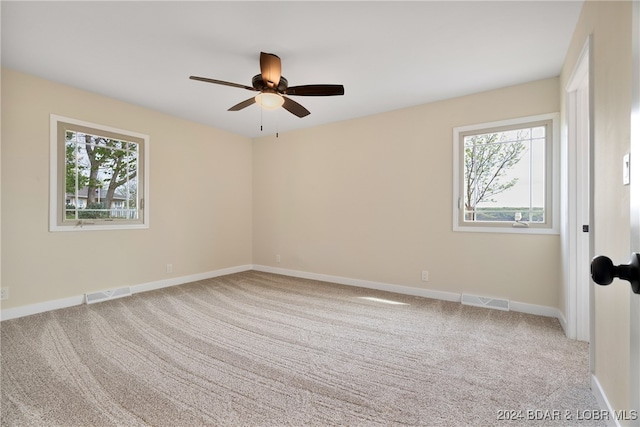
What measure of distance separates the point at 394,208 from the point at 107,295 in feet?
13.1

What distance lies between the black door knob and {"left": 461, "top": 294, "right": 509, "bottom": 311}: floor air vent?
3.23 meters

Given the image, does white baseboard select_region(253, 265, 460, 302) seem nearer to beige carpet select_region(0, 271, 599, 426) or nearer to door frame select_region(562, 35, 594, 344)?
beige carpet select_region(0, 271, 599, 426)

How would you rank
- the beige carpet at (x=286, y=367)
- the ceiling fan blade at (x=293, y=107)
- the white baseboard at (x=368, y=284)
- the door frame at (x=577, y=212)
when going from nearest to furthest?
the beige carpet at (x=286, y=367) → the door frame at (x=577, y=212) → the ceiling fan blade at (x=293, y=107) → the white baseboard at (x=368, y=284)

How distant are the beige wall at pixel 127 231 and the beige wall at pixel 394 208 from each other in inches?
25.8

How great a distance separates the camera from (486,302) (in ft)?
11.3

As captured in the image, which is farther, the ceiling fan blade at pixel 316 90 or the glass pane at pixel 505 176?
the glass pane at pixel 505 176

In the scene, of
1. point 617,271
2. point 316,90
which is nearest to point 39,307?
point 316,90

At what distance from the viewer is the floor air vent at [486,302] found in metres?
3.37

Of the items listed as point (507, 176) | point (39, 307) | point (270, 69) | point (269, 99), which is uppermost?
point (270, 69)

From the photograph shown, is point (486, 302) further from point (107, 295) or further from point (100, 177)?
point (100, 177)

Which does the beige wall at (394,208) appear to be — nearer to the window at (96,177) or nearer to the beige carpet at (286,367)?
the beige carpet at (286,367)

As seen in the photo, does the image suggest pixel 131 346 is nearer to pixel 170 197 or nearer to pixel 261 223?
pixel 170 197

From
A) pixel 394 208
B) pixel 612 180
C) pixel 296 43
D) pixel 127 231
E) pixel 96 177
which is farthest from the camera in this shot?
pixel 394 208

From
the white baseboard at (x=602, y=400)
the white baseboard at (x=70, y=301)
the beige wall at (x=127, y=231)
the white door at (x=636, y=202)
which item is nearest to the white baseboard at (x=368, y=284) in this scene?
the beige wall at (x=127, y=231)
